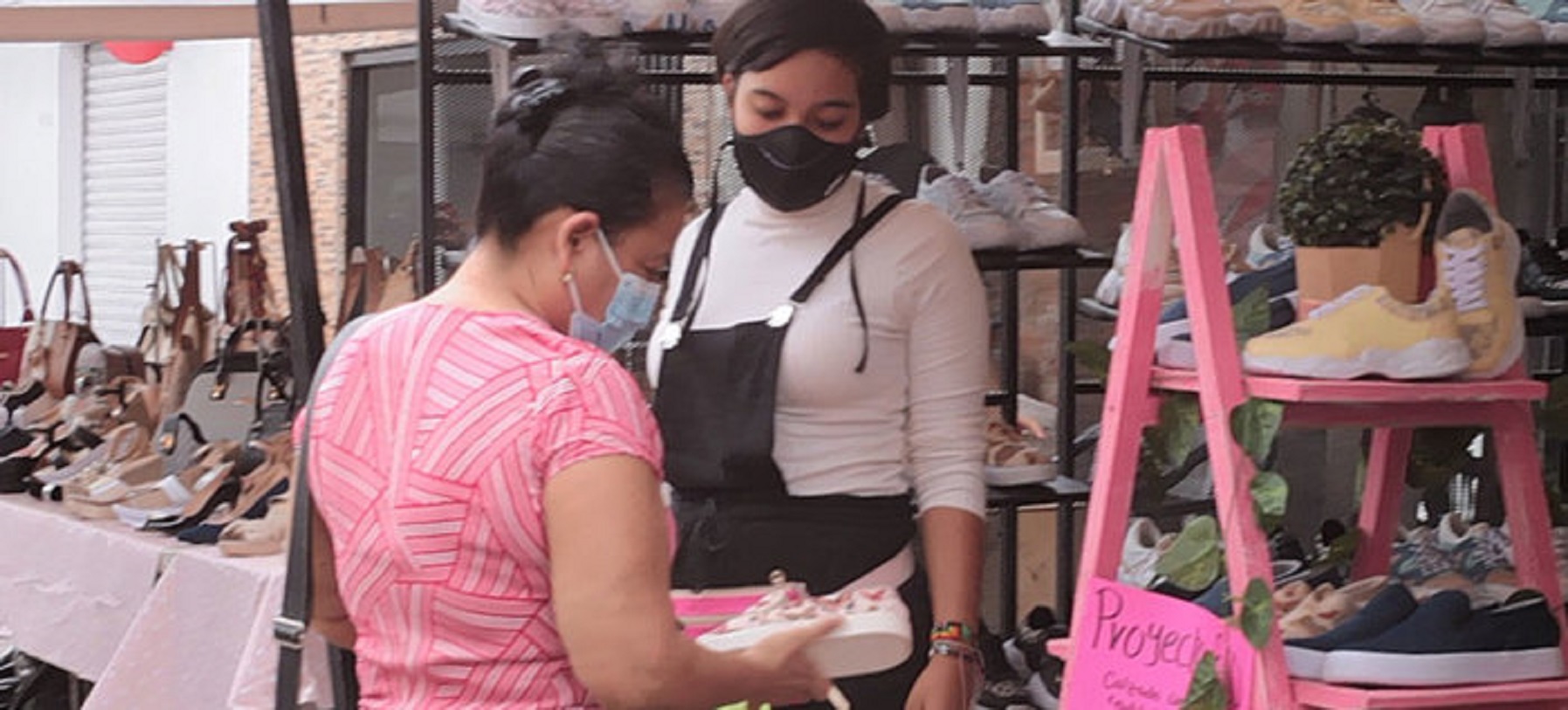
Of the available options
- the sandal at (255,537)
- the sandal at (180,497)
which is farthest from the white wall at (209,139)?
the sandal at (255,537)

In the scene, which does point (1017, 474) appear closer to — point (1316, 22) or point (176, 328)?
point (1316, 22)

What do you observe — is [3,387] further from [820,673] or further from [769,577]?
[820,673]

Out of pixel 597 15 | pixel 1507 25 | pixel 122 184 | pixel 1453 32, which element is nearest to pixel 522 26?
pixel 597 15

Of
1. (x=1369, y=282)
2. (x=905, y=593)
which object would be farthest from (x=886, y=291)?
(x=1369, y=282)

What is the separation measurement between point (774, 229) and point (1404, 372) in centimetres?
87

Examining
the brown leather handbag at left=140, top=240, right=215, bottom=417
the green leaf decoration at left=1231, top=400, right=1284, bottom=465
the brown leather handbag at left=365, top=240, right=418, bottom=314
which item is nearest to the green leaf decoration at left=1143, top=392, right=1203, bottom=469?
the green leaf decoration at left=1231, top=400, right=1284, bottom=465

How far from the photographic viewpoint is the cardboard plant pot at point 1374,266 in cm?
306

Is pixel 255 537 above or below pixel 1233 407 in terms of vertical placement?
below

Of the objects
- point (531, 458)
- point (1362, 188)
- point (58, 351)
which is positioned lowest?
point (58, 351)

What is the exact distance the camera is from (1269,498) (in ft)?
9.68

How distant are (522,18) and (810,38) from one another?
1.01 metres

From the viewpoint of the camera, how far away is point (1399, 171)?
3.08 metres

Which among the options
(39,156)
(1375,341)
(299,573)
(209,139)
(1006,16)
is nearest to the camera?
A: (299,573)

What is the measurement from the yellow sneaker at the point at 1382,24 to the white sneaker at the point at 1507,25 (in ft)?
0.66
